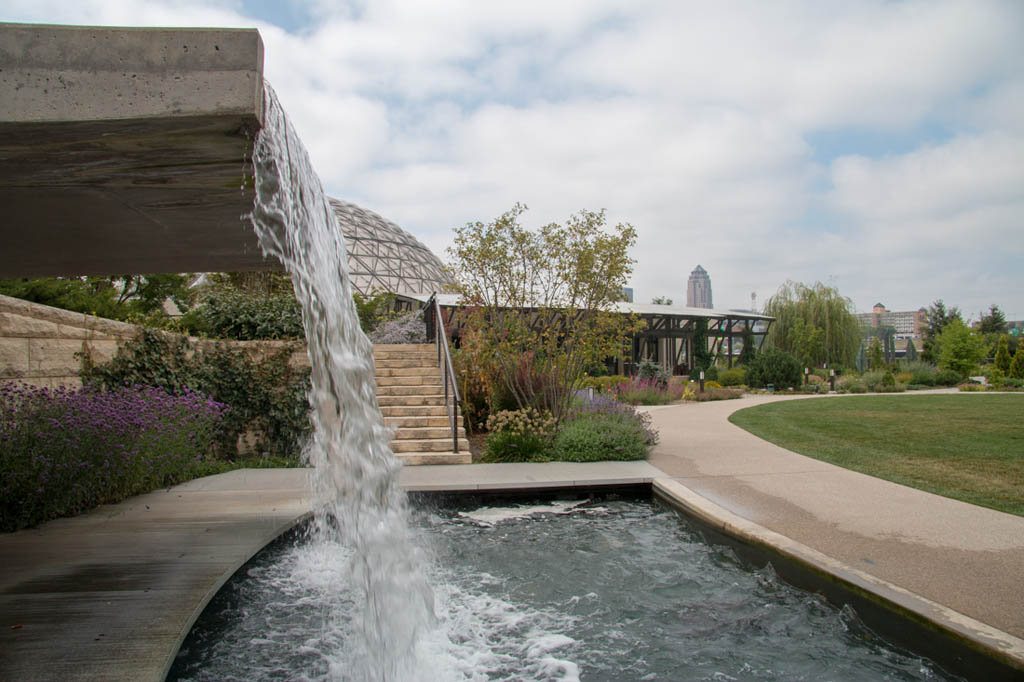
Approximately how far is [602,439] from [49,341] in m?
6.88

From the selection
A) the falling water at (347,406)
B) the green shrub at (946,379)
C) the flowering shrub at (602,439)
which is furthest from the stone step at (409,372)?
the green shrub at (946,379)

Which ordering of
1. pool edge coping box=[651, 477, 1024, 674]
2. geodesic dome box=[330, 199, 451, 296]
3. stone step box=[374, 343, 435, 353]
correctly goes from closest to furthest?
pool edge coping box=[651, 477, 1024, 674]
stone step box=[374, 343, 435, 353]
geodesic dome box=[330, 199, 451, 296]

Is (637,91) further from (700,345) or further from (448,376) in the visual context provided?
(700,345)

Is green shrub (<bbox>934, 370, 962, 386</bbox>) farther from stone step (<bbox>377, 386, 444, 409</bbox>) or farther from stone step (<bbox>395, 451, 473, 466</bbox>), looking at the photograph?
stone step (<bbox>395, 451, 473, 466</bbox>)

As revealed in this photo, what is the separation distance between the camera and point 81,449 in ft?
17.2

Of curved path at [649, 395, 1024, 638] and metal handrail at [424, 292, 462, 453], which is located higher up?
metal handrail at [424, 292, 462, 453]

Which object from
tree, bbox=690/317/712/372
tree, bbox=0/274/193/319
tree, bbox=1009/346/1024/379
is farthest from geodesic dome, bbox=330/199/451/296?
tree, bbox=1009/346/1024/379

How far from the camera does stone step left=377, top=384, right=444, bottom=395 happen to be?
35.4ft

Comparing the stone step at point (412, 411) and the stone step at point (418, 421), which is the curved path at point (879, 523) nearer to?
the stone step at point (418, 421)

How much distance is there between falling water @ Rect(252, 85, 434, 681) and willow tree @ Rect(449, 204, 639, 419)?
4742mm

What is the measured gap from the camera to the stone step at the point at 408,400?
10.3 metres

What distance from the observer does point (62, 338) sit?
22.4 ft

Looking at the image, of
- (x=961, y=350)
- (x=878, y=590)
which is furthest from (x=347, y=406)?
(x=961, y=350)

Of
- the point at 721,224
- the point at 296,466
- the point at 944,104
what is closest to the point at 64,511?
the point at 296,466
